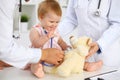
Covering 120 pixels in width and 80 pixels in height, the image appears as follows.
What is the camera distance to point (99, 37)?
1.38m

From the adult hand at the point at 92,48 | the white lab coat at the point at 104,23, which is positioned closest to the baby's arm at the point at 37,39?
the adult hand at the point at 92,48

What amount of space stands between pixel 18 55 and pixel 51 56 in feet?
0.57

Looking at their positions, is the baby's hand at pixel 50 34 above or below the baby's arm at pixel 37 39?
above

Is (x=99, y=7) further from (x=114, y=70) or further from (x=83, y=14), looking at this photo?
(x=114, y=70)

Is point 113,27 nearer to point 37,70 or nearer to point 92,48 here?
point 92,48

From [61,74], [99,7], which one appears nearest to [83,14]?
[99,7]

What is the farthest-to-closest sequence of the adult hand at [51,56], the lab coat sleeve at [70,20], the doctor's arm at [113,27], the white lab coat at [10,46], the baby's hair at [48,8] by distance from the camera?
the lab coat sleeve at [70,20] < the doctor's arm at [113,27] < the baby's hair at [48,8] < the adult hand at [51,56] < the white lab coat at [10,46]

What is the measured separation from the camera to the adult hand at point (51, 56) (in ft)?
3.29

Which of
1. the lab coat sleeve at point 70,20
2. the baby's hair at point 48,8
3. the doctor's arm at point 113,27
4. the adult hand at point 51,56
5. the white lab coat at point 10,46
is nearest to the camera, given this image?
the white lab coat at point 10,46

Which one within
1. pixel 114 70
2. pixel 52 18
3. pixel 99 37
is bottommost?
pixel 114 70

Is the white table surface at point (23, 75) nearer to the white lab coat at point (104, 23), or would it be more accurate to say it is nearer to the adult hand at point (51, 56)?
the adult hand at point (51, 56)

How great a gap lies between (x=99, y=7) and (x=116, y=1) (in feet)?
0.36

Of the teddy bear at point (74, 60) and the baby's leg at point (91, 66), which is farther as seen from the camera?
the baby's leg at point (91, 66)

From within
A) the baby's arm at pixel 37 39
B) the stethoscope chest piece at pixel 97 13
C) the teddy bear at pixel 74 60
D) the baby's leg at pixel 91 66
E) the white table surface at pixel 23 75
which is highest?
the stethoscope chest piece at pixel 97 13
